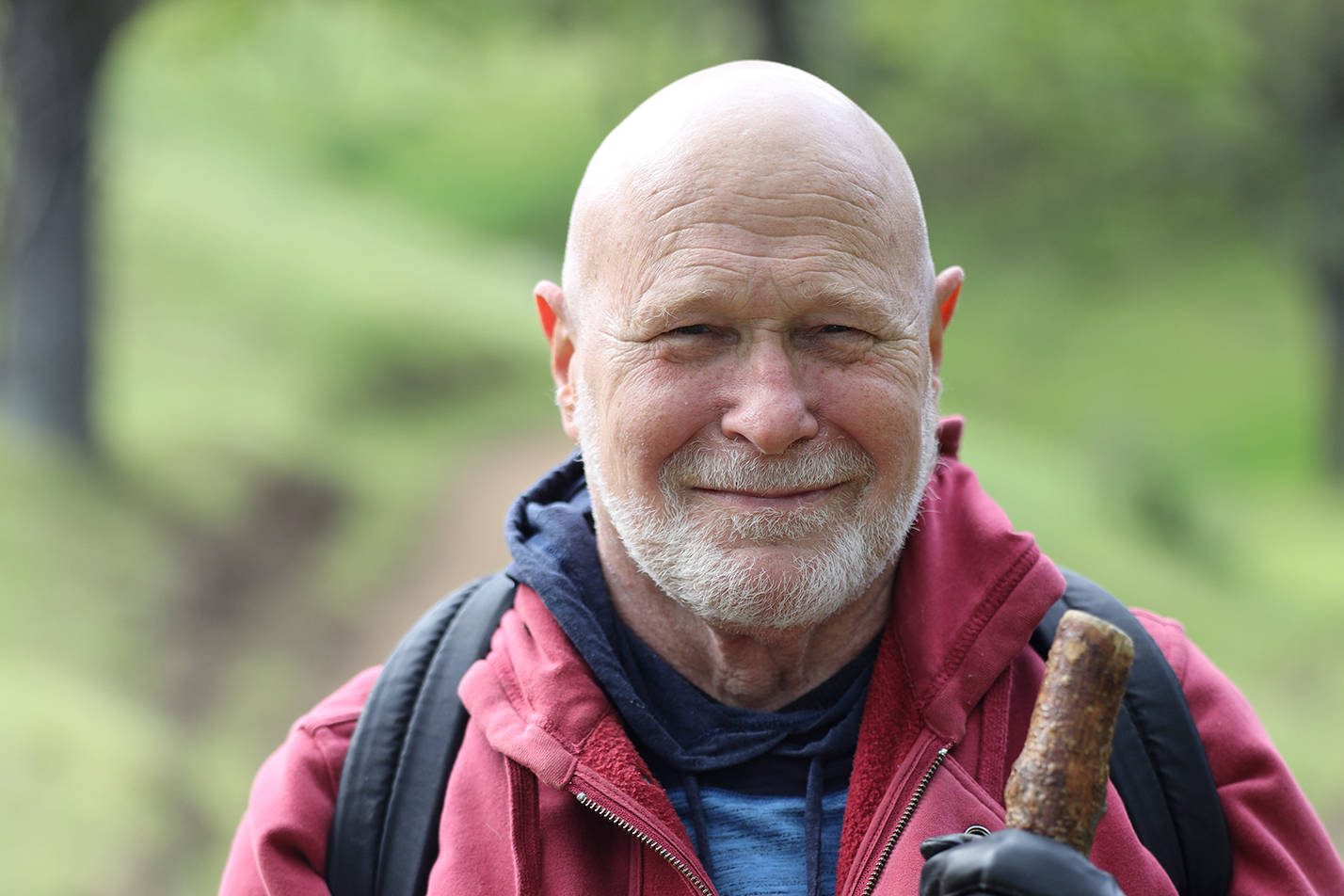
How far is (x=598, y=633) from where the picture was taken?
252 centimetres

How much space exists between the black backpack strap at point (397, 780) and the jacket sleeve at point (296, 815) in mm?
32

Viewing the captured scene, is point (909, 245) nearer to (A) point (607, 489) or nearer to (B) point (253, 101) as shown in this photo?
(A) point (607, 489)

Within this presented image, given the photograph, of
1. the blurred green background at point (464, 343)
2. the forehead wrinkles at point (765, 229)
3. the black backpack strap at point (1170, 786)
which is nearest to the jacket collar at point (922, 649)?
the black backpack strap at point (1170, 786)

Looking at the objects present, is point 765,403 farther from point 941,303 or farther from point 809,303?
point 941,303

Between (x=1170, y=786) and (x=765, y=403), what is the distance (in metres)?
0.94

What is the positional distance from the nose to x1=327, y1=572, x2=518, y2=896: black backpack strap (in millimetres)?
699

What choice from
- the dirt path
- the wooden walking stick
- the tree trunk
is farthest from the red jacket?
the tree trunk

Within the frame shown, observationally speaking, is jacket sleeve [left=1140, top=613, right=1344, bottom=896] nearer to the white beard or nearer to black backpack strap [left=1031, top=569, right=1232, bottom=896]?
black backpack strap [left=1031, top=569, right=1232, bottom=896]

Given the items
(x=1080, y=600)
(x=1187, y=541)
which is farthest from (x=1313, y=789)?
(x=1080, y=600)

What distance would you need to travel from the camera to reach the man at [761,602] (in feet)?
7.55

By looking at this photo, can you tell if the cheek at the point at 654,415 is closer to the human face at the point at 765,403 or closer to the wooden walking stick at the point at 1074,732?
the human face at the point at 765,403

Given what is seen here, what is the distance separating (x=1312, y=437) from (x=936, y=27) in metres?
6.85

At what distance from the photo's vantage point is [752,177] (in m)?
2.33

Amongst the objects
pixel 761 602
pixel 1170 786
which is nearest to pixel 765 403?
pixel 761 602
